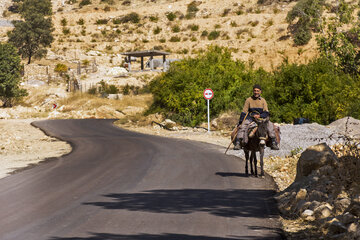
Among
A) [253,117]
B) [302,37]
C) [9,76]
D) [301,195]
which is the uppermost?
[302,37]

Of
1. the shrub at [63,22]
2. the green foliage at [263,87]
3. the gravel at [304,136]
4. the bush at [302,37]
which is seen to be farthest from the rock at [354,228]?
the shrub at [63,22]

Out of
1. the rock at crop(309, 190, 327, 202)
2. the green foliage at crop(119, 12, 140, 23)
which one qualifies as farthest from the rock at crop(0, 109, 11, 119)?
the green foliage at crop(119, 12, 140, 23)

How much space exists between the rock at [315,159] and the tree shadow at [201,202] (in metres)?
0.99

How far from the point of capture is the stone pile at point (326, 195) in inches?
255

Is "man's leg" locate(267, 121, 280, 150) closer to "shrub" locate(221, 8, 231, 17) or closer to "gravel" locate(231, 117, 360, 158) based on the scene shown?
"gravel" locate(231, 117, 360, 158)

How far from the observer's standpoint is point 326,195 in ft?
27.6

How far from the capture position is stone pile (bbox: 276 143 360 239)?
6.49m

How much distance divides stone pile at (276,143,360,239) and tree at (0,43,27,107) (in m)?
54.1

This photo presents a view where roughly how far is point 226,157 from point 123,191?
25.3ft

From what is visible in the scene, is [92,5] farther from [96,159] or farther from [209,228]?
[209,228]

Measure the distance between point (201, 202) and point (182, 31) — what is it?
85866 mm

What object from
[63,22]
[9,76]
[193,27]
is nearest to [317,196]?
[9,76]

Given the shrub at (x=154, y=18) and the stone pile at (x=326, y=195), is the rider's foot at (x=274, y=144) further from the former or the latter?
the shrub at (x=154, y=18)

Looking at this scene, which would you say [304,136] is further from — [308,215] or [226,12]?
[226,12]
